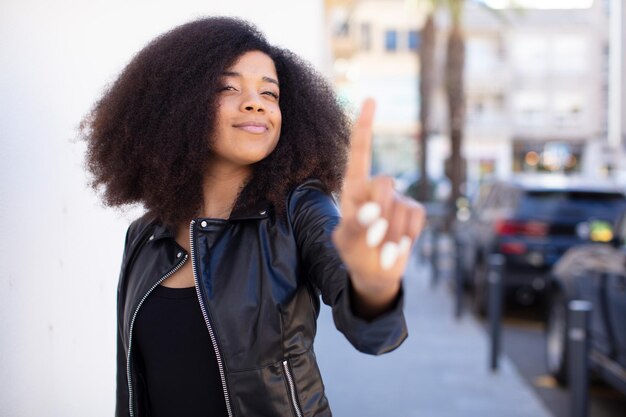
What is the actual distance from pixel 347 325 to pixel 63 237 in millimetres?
1522

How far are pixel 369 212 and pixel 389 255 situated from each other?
9 centimetres

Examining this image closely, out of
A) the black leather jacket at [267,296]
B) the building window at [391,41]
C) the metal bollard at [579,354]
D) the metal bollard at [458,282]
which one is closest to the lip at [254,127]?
the black leather jacket at [267,296]

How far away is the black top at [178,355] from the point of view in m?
1.94

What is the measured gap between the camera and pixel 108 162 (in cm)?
241

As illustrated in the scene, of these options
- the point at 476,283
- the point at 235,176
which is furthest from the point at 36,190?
the point at 476,283

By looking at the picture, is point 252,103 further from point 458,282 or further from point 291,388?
point 458,282

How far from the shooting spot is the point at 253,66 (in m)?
2.14

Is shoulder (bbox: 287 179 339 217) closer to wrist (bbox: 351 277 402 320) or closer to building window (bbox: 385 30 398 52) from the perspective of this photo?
wrist (bbox: 351 277 402 320)

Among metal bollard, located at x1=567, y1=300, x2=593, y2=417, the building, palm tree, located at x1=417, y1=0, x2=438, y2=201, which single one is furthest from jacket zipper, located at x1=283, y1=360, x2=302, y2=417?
the building

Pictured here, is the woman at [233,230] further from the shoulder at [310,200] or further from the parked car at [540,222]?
the parked car at [540,222]

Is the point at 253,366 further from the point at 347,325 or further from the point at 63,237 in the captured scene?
the point at 63,237

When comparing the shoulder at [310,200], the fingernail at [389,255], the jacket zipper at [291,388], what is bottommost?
the jacket zipper at [291,388]

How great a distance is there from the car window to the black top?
7.83m

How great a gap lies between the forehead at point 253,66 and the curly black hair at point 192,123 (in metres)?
0.02
